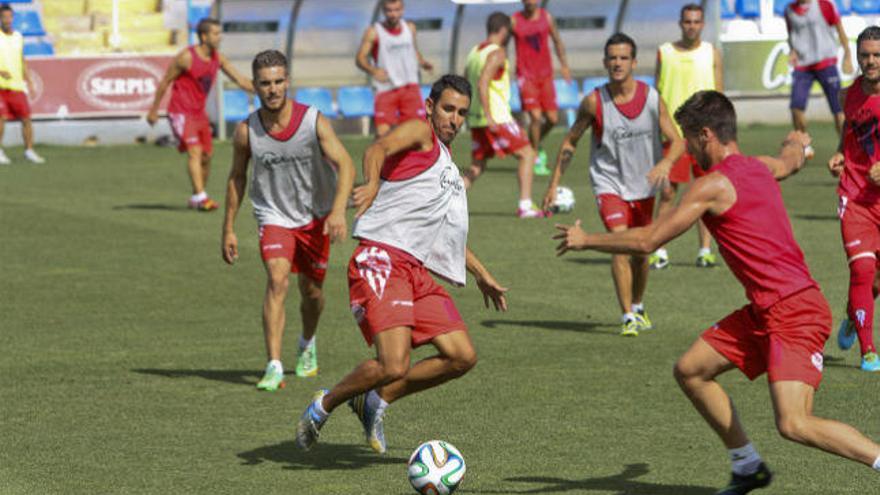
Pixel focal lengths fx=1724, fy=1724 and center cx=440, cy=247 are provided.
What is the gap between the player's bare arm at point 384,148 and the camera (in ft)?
27.0

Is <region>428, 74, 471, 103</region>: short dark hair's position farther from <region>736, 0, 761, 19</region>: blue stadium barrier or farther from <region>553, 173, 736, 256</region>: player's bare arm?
<region>736, 0, 761, 19</region>: blue stadium barrier

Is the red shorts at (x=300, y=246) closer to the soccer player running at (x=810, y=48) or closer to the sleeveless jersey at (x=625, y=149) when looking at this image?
the sleeveless jersey at (x=625, y=149)

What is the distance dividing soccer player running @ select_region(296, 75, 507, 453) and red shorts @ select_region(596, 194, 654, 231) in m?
4.24

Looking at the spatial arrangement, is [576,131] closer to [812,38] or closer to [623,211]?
[623,211]

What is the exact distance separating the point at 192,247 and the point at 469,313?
186 inches

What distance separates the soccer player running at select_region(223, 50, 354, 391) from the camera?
10719 mm

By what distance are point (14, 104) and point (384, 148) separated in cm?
1917

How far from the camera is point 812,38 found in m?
21.6

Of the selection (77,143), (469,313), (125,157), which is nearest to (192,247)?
(469,313)

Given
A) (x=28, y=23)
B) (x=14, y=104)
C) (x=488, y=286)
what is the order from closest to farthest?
→ (x=488, y=286)
(x=14, y=104)
(x=28, y=23)

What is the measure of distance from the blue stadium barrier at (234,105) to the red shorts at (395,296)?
2245 centimetres

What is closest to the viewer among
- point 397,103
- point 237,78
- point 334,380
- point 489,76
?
point 334,380

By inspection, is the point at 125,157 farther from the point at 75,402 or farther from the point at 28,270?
the point at 75,402

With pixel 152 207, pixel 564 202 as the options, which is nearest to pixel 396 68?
pixel 564 202
